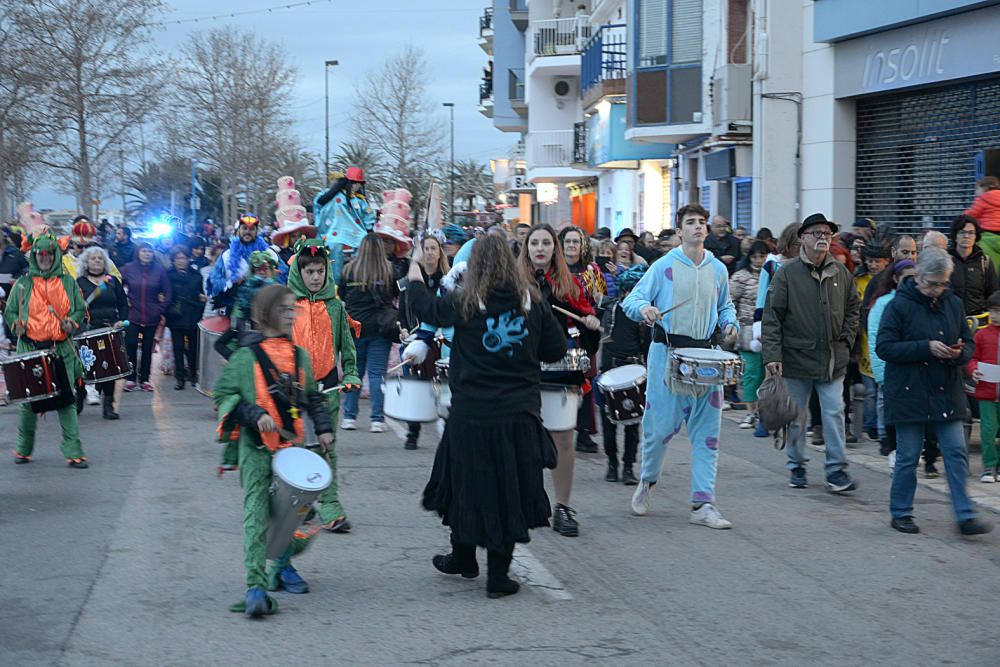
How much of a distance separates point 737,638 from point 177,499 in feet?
16.1

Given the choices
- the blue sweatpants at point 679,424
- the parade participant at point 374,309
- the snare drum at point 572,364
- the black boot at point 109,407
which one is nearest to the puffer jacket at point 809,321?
the blue sweatpants at point 679,424

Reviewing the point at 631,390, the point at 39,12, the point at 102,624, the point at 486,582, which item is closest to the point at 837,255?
the point at 631,390

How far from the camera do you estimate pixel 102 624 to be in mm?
6254

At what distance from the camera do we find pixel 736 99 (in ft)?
78.8

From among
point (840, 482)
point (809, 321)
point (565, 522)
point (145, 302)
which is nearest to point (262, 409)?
point (565, 522)

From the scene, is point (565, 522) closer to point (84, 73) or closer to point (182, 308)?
point (182, 308)

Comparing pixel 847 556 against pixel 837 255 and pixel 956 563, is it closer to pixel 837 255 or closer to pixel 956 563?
pixel 956 563

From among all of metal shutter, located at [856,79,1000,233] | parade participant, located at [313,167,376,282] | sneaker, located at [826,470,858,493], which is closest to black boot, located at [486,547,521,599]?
sneaker, located at [826,470,858,493]

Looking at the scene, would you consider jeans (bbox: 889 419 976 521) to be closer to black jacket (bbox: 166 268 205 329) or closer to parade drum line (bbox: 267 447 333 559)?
parade drum line (bbox: 267 447 333 559)

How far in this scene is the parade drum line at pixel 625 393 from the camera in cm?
905

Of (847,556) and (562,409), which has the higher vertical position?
(562,409)

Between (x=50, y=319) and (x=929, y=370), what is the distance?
6934mm

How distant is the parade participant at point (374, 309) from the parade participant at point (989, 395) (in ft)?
17.8

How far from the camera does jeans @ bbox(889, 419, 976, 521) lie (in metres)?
8.15
